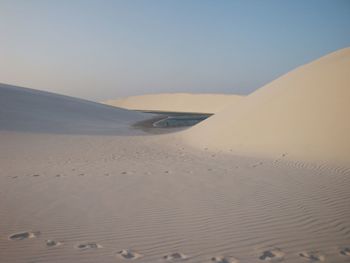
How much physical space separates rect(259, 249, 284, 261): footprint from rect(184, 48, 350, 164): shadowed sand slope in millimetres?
7150

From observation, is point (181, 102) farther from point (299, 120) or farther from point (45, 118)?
point (299, 120)

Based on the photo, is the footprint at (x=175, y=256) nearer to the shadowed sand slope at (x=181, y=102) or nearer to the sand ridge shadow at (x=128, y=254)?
the sand ridge shadow at (x=128, y=254)

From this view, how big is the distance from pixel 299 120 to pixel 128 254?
11.3 metres

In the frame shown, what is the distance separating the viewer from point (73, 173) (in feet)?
29.8

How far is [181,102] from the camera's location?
346ft

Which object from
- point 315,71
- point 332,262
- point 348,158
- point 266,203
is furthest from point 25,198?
point 315,71

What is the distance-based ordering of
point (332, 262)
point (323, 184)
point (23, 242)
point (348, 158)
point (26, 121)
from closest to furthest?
point (332, 262) < point (23, 242) < point (323, 184) < point (348, 158) < point (26, 121)

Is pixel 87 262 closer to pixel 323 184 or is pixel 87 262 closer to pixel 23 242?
pixel 23 242

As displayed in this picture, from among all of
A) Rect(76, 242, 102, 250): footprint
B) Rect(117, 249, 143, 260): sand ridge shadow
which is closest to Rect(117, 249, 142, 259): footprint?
Rect(117, 249, 143, 260): sand ridge shadow

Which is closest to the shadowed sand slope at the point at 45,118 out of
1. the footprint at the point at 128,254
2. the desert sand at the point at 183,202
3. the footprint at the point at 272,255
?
A: the desert sand at the point at 183,202

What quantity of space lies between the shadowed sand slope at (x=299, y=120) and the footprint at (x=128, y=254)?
8293mm

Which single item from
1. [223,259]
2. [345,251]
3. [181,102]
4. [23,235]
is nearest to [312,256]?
[345,251]

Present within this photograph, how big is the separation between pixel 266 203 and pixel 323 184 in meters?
2.21

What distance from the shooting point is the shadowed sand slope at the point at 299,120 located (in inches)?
461
